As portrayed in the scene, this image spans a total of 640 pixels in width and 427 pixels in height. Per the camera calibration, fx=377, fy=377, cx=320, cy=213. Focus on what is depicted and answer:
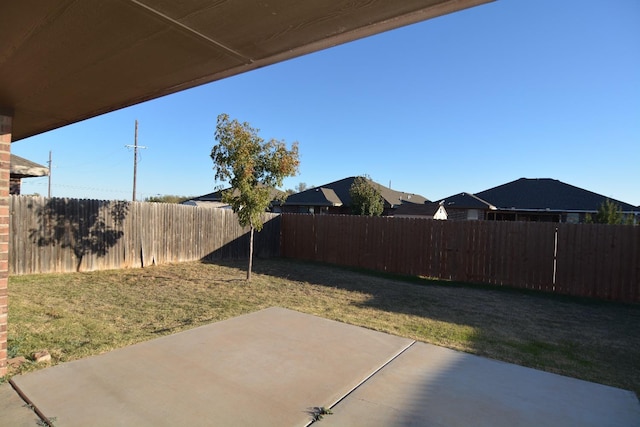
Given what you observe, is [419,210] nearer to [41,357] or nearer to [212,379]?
[212,379]

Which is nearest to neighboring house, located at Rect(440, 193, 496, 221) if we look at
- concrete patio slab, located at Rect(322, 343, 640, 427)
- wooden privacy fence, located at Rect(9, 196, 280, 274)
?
wooden privacy fence, located at Rect(9, 196, 280, 274)

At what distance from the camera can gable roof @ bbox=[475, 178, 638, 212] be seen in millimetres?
22125

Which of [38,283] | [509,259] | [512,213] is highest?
[512,213]

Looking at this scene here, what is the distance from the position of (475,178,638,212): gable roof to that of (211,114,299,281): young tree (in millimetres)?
19006

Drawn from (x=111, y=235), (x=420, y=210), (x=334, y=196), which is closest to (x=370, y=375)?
(x=111, y=235)

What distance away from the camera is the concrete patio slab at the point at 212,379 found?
271cm

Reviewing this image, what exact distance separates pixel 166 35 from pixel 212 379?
2750 millimetres

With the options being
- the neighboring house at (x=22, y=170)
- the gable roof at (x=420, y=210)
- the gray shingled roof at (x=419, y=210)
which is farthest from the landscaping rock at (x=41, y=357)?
the gray shingled roof at (x=419, y=210)

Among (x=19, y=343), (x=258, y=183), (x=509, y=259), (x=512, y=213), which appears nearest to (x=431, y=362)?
(x=19, y=343)

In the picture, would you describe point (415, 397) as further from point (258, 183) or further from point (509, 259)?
point (509, 259)

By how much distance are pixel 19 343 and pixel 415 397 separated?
13.8ft

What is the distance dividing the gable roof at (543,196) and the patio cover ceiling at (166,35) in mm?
24707

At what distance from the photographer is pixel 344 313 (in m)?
6.27

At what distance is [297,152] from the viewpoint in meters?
9.70
